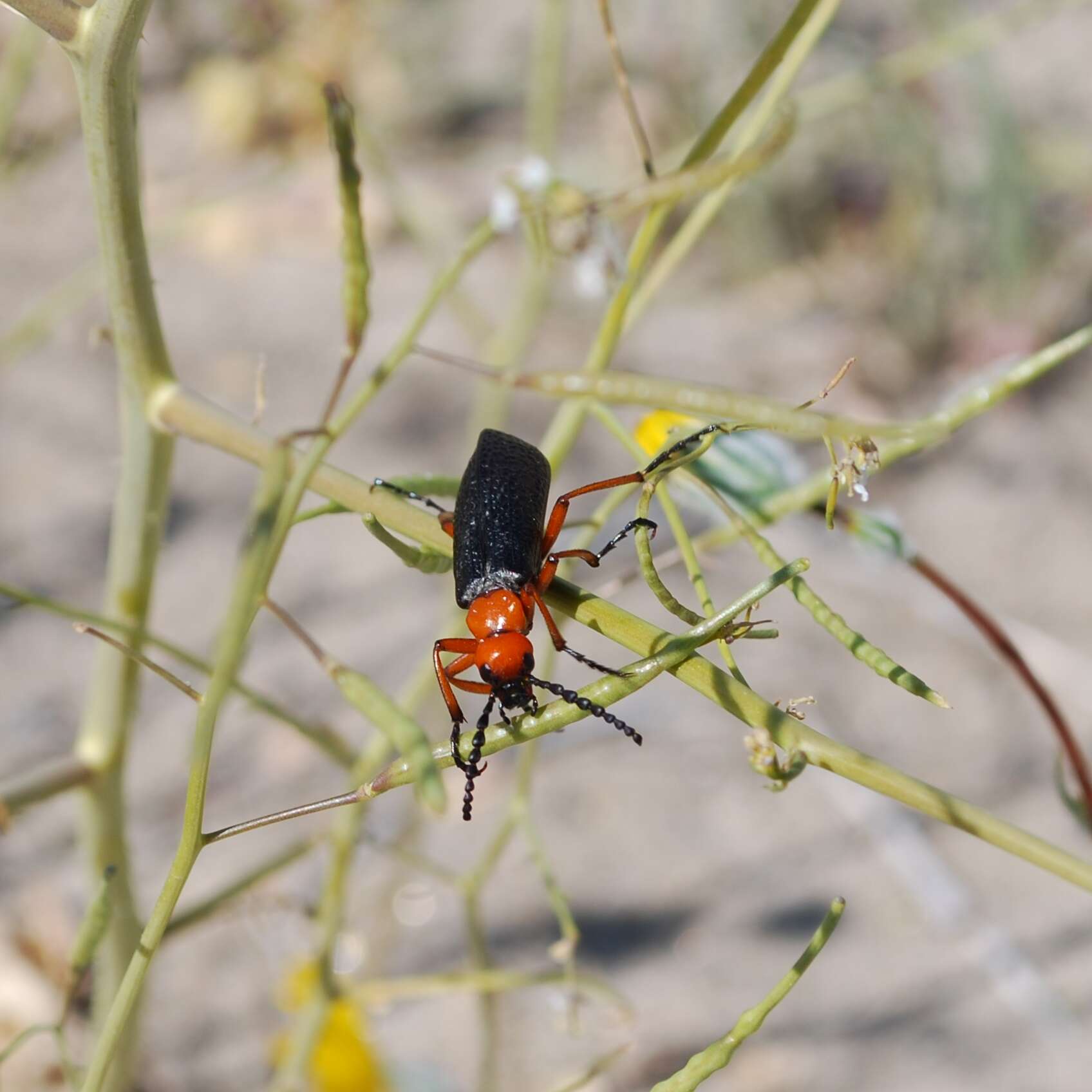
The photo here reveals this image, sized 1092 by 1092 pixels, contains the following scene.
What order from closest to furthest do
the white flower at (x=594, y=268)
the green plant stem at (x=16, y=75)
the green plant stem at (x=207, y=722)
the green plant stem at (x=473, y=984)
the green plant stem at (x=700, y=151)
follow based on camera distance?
the green plant stem at (x=207, y=722), the green plant stem at (x=700, y=151), the white flower at (x=594, y=268), the green plant stem at (x=473, y=984), the green plant stem at (x=16, y=75)

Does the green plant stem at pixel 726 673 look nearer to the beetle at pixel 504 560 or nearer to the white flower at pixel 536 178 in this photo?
the beetle at pixel 504 560

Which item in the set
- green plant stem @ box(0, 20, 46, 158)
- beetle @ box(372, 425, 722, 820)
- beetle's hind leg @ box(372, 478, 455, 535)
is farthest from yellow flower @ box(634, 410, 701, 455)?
green plant stem @ box(0, 20, 46, 158)

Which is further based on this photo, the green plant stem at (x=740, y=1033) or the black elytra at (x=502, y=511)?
the black elytra at (x=502, y=511)

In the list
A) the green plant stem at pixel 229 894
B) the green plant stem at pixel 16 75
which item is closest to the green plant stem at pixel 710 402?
the green plant stem at pixel 229 894

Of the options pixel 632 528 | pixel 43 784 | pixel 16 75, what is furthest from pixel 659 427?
pixel 16 75

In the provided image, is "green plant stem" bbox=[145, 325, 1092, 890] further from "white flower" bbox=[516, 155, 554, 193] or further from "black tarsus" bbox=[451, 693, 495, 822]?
"white flower" bbox=[516, 155, 554, 193]

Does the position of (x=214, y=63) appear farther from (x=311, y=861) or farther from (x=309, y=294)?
(x=311, y=861)

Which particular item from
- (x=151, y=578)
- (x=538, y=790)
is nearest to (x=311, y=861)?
(x=538, y=790)
